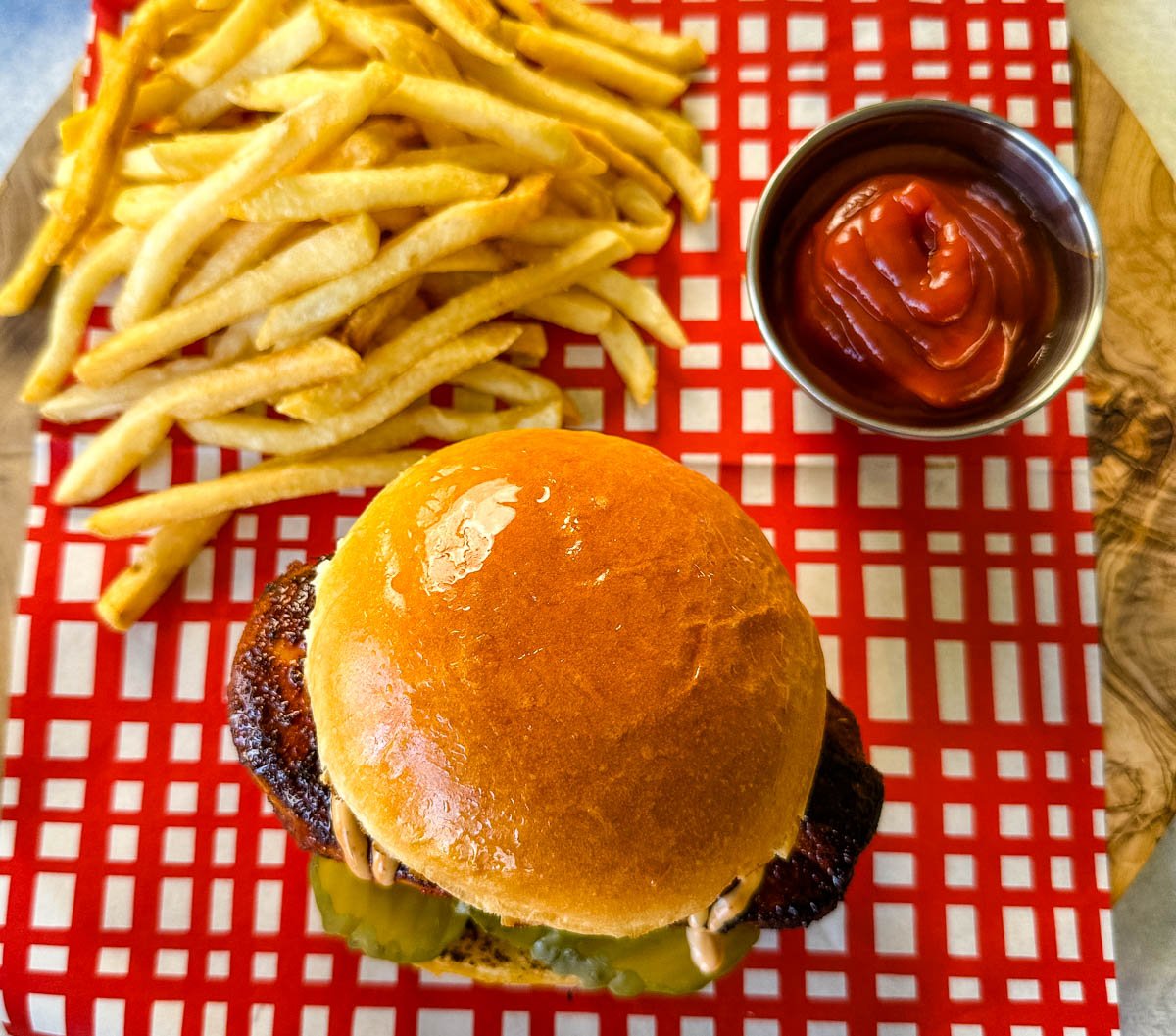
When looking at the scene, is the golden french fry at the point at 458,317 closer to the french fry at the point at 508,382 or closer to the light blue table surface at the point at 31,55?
the french fry at the point at 508,382

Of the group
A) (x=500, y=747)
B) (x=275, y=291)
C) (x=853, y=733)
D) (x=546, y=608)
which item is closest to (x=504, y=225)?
(x=275, y=291)

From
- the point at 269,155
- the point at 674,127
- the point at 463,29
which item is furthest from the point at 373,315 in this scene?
the point at 674,127

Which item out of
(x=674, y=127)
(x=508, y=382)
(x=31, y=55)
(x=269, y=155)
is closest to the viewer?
(x=269, y=155)

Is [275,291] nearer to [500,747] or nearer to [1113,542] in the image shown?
[500,747]

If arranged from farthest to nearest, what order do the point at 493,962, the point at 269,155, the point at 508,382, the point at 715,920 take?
the point at 508,382
the point at 493,962
the point at 269,155
the point at 715,920

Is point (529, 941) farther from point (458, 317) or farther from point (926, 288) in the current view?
point (926, 288)

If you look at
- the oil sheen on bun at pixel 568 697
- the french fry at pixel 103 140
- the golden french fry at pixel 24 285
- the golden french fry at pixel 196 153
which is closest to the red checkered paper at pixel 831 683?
the golden french fry at pixel 24 285
